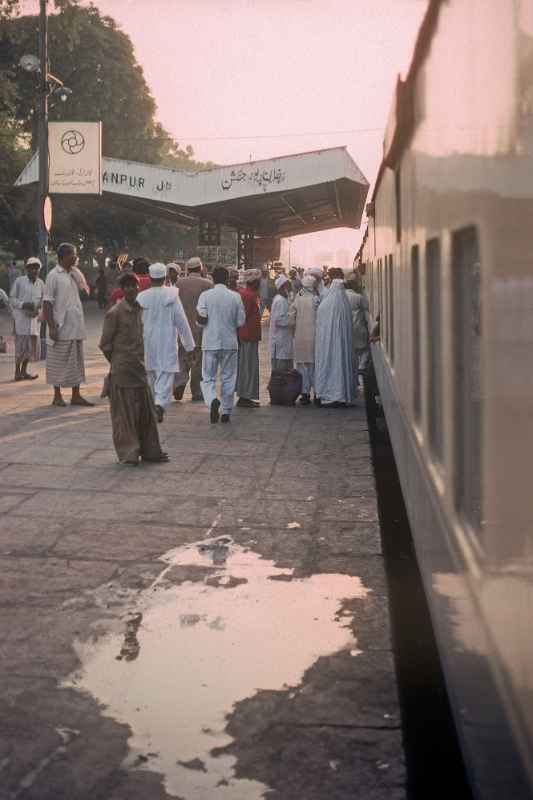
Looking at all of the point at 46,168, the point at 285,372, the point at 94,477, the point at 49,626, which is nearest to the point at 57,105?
the point at 46,168

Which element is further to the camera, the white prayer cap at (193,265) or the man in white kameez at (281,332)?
the man in white kameez at (281,332)

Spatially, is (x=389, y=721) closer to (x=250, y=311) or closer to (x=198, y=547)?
(x=198, y=547)

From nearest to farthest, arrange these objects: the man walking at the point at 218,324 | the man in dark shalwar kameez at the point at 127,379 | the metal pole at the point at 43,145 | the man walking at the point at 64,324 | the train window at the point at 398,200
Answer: the train window at the point at 398,200, the man in dark shalwar kameez at the point at 127,379, the man walking at the point at 218,324, the man walking at the point at 64,324, the metal pole at the point at 43,145

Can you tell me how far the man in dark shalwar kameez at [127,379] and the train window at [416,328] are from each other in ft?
16.3

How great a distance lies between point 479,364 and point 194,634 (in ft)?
8.64

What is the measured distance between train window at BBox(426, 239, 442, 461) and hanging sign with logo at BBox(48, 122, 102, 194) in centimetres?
1814

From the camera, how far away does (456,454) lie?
114 inches

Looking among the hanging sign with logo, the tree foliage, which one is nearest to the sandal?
the hanging sign with logo

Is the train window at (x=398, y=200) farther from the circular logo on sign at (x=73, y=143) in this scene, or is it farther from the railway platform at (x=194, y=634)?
the circular logo on sign at (x=73, y=143)

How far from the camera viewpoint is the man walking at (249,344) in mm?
13508

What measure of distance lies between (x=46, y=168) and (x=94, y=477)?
11849 millimetres

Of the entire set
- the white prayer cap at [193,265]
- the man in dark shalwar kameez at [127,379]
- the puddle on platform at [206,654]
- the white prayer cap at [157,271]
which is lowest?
the puddle on platform at [206,654]

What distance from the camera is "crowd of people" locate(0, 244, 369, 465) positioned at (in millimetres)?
9242

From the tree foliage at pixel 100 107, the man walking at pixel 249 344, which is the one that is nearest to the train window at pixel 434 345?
the man walking at pixel 249 344
